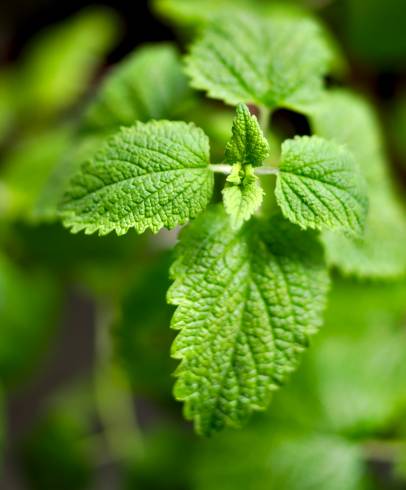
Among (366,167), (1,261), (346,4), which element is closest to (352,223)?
(366,167)

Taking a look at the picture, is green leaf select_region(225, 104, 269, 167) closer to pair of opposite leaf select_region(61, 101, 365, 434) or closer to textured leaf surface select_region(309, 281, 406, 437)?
pair of opposite leaf select_region(61, 101, 365, 434)

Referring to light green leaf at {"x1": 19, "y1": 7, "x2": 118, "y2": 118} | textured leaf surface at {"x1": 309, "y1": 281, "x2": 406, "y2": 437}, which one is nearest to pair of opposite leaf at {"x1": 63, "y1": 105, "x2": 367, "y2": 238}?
textured leaf surface at {"x1": 309, "y1": 281, "x2": 406, "y2": 437}

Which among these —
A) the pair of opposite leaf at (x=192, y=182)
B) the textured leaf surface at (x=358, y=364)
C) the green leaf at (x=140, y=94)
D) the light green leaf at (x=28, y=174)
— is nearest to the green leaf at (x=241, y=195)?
the pair of opposite leaf at (x=192, y=182)

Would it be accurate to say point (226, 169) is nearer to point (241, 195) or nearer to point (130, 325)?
point (241, 195)

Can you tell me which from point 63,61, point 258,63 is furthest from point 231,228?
point 63,61

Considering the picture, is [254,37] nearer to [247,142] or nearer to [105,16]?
[247,142]

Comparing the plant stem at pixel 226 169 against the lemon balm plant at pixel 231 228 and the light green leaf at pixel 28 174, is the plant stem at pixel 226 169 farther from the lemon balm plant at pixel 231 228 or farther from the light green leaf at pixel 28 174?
the light green leaf at pixel 28 174
